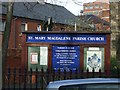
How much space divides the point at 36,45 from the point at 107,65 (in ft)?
8.65

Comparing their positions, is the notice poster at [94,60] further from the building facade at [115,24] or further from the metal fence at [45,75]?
the building facade at [115,24]

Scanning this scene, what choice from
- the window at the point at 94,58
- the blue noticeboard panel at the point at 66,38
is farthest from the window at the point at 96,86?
the blue noticeboard panel at the point at 66,38

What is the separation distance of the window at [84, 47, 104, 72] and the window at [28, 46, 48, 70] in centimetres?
142

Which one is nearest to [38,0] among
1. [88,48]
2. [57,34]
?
[57,34]

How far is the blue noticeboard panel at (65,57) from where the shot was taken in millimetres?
11308

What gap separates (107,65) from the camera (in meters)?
11.3

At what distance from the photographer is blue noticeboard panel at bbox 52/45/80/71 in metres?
11.3

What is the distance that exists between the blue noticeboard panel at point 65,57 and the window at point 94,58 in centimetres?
29

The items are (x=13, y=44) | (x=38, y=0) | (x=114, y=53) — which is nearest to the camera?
(x=38, y=0)

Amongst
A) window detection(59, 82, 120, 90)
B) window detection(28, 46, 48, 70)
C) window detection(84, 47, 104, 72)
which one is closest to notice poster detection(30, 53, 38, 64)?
window detection(28, 46, 48, 70)

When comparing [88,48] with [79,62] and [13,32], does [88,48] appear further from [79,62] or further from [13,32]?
[13,32]

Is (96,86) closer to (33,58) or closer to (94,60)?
(94,60)

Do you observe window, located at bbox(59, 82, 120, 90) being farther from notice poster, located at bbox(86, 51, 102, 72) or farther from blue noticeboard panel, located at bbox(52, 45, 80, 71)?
blue noticeboard panel, located at bbox(52, 45, 80, 71)

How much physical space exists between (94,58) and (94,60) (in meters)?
0.09
